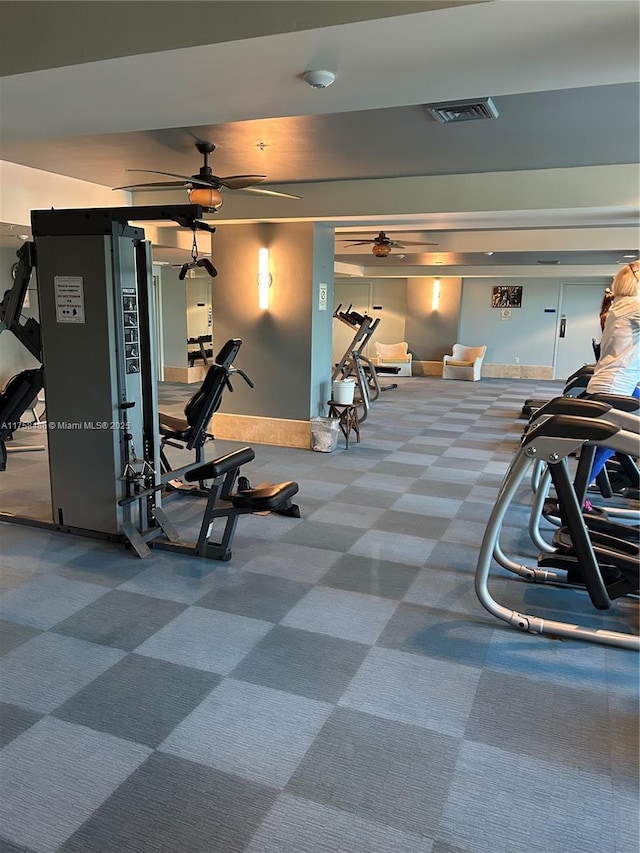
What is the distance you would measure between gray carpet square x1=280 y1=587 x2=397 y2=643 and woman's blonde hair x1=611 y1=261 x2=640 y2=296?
238 cm

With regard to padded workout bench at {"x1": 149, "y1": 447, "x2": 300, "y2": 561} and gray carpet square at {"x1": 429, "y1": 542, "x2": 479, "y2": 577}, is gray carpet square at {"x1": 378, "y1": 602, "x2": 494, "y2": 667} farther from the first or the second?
padded workout bench at {"x1": 149, "y1": 447, "x2": 300, "y2": 561}

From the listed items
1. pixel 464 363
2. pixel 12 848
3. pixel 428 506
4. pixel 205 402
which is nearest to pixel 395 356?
pixel 464 363

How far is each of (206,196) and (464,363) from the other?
32.1 ft

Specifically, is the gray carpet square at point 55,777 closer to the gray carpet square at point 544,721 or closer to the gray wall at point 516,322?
the gray carpet square at point 544,721

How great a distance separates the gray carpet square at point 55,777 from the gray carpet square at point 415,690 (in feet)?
2.71

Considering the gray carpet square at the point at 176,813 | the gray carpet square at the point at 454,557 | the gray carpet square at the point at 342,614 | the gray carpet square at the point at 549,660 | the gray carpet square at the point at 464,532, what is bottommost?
the gray carpet square at the point at 176,813

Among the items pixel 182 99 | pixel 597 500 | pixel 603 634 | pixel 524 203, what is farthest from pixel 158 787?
pixel 524 203

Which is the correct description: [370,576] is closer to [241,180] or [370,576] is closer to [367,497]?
[367,497]

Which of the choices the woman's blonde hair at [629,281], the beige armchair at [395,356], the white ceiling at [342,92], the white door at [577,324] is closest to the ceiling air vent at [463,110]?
the white ceiling at [342,92]

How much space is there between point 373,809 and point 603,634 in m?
1.42

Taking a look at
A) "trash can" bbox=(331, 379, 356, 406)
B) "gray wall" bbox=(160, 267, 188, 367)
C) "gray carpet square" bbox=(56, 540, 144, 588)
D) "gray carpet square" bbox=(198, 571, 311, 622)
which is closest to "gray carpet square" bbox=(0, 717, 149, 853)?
"gray carpet square" bbox=(198, 571, 311, 622)

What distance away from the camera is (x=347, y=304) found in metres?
15.3

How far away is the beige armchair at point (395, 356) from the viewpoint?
1368 cm

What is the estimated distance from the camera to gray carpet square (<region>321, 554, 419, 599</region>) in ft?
10.6
